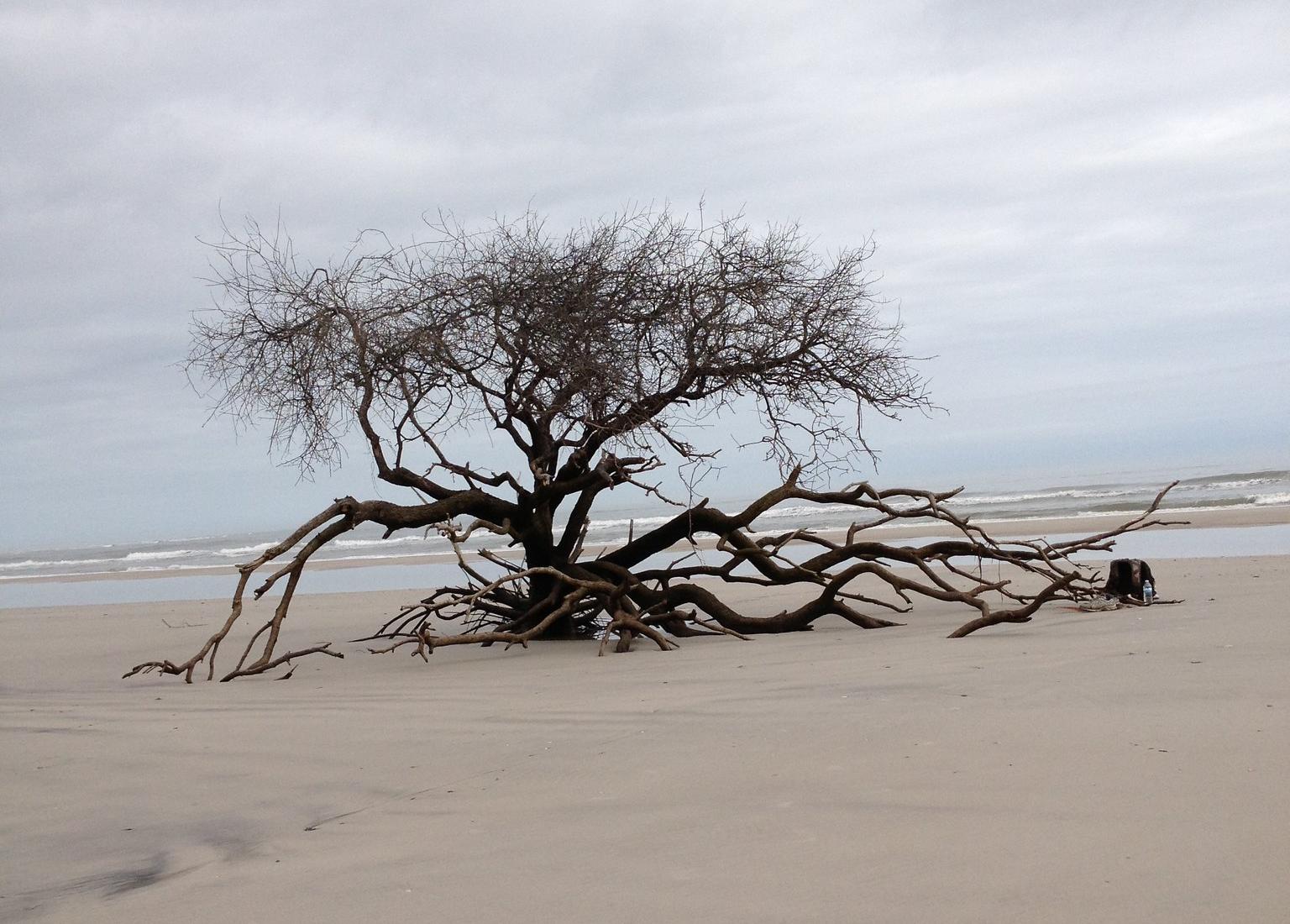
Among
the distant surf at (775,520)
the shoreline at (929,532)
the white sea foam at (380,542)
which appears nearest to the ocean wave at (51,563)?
the distant surf at (775,520)

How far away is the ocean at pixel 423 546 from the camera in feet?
67.9

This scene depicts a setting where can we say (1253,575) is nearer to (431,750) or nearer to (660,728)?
(660,728)

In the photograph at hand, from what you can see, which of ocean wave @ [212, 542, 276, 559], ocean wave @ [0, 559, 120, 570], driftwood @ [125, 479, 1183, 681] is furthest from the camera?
ocean wave @ [0, 559, 120, 570]

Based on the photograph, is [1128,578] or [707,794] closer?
[707,794]

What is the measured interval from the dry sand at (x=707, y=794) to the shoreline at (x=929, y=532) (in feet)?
51.0

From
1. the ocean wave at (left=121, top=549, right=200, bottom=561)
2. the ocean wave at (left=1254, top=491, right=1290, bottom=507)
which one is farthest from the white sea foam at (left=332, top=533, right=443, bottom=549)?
the ocean wave at (left=1254, top=491, right=1290, bottom=507)

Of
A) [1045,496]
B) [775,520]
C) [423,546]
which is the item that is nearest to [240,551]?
[423,546]

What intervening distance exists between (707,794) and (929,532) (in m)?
25.2

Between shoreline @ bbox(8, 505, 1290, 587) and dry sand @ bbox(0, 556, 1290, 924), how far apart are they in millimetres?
15549

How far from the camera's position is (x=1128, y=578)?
880 cm

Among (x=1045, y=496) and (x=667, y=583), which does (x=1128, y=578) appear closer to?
(x=667, y=583)

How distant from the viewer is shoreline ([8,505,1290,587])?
76.5 ft

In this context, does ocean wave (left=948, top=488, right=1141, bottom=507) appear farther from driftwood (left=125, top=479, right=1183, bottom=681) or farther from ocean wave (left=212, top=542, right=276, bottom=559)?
driftwood (left=125, top=479, right=1183, bottom=681)

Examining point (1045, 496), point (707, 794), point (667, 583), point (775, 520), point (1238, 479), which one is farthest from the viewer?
point (775, 520)
